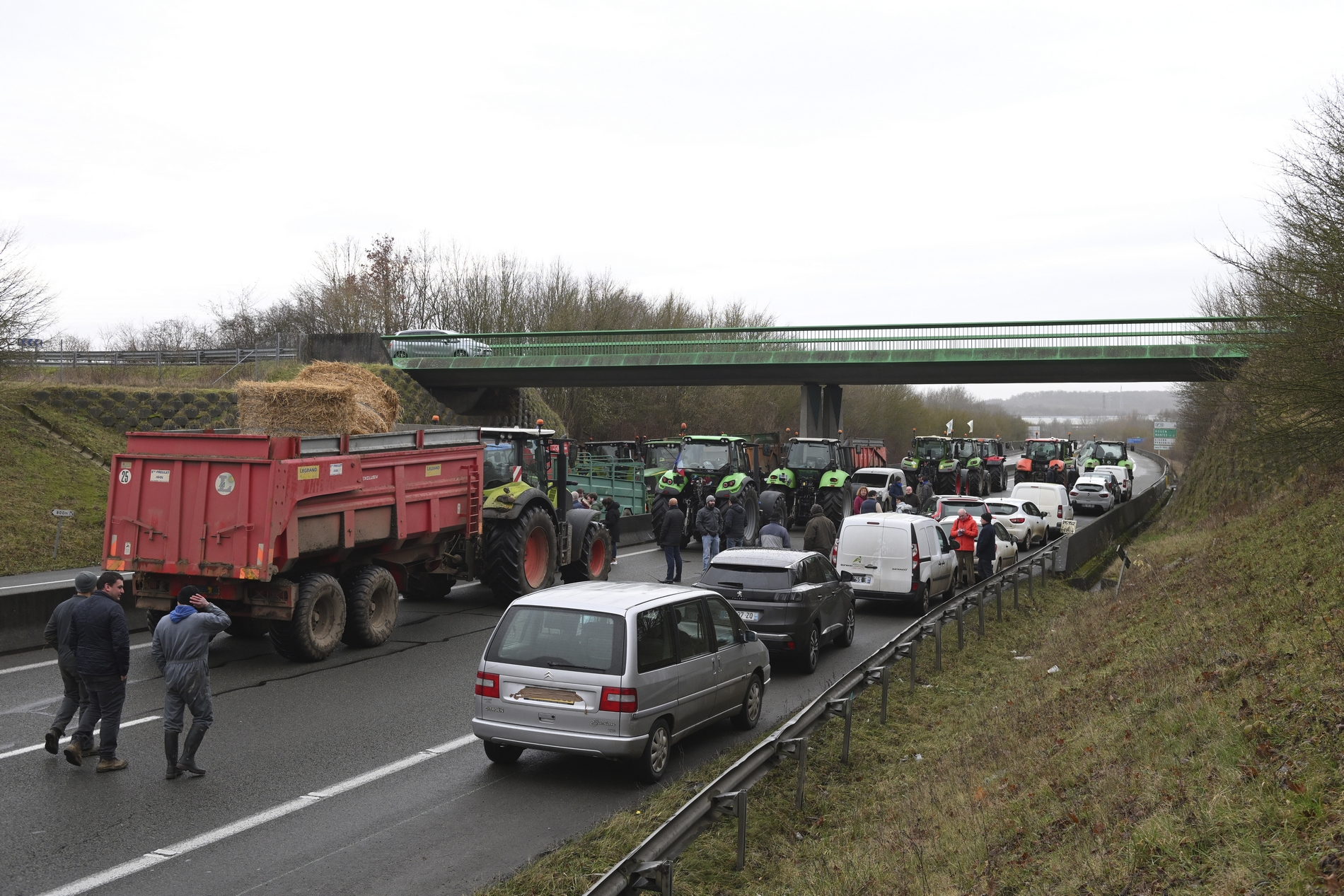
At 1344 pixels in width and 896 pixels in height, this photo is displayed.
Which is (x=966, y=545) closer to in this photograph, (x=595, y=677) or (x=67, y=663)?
(x=595, y=677)

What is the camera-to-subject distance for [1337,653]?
804 cm

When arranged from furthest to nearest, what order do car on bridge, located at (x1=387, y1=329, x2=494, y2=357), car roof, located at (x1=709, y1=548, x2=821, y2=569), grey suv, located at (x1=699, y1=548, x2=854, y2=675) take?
car on bridge, located at (x1=387, y1=329, x2=494, y2=357)
car roof, located at (x1=709, y1=548, x2=821, y2=569)
grey suv, located at (x1=699, y1=548, x2=854, y2=675)

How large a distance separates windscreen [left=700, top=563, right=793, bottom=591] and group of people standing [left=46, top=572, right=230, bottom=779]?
240 inches

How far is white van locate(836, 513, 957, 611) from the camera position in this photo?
16500mm

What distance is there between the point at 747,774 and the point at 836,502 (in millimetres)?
20909

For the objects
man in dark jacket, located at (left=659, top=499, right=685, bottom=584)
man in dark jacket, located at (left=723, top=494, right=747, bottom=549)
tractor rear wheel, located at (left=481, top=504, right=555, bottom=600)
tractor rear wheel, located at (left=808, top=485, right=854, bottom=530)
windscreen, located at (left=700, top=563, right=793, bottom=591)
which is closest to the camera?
windscreen, located at (left=700, top=563, right=793, bottom=591)

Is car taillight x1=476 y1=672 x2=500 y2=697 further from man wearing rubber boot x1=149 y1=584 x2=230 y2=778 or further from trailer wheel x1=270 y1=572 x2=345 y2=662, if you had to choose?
trailer wheel x1=270 y1=572 x2=345 y2=662

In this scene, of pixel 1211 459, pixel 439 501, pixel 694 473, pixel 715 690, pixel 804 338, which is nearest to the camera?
pixel 715 690

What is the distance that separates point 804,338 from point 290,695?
3220 cm

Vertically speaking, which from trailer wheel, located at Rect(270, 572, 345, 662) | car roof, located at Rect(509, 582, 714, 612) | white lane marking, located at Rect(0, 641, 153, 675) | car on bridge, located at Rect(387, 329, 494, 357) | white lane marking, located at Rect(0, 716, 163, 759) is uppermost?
car on bridge, located at Rect(387, 329, 494, 357)

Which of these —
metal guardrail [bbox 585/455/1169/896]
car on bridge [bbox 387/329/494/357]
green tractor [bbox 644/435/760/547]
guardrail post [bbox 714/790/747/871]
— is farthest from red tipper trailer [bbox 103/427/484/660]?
car on bridge [bbox 387/329/494/357]

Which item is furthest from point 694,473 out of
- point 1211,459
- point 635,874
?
point 635,874

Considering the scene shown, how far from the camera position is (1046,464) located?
4431cm

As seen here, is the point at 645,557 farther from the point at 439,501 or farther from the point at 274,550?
the point at 274,550
